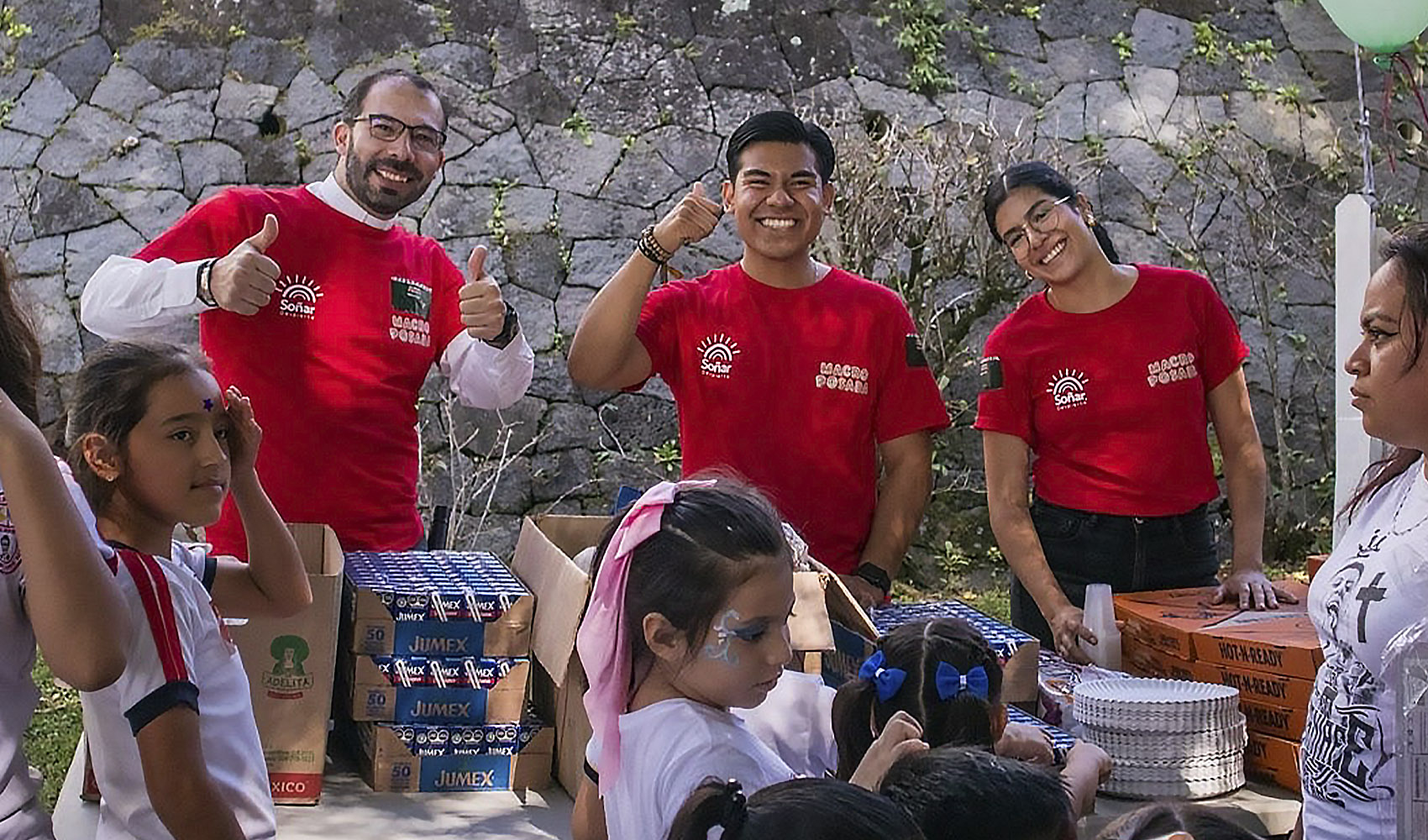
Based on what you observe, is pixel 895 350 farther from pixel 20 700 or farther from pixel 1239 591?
pixel 20 700

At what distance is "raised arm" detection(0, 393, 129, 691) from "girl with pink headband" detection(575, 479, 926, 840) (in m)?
0.54

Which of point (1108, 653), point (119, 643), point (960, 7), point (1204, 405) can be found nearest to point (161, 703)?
point (119, 643)

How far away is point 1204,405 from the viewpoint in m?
3.08

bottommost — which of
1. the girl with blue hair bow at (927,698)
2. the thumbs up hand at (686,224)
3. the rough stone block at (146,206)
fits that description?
the girl with blue hair bow at (927,698)

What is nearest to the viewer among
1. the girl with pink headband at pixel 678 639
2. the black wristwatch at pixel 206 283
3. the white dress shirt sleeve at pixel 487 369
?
the girl with pink headband at pixel 678 639

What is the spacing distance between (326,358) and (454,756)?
3.20 feet

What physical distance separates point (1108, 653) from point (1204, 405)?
0.71 metres

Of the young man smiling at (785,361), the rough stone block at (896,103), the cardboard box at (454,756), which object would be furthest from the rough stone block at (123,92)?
the cardboard box at (454,756)

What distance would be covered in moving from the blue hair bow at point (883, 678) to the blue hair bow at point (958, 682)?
0.15 feet

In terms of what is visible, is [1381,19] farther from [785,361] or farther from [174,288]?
[174,288]

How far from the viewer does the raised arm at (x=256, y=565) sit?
2195 millimetres

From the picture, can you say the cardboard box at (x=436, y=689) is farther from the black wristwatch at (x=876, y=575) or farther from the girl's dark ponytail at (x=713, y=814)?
the girl's dark ponytail at (x=713, y=814)

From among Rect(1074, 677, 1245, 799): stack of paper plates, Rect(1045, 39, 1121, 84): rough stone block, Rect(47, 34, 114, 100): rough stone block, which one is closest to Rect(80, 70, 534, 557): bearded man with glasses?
Rect(1074, 677, 1245, 799): stack of paper plates

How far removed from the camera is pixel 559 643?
2.24 m
